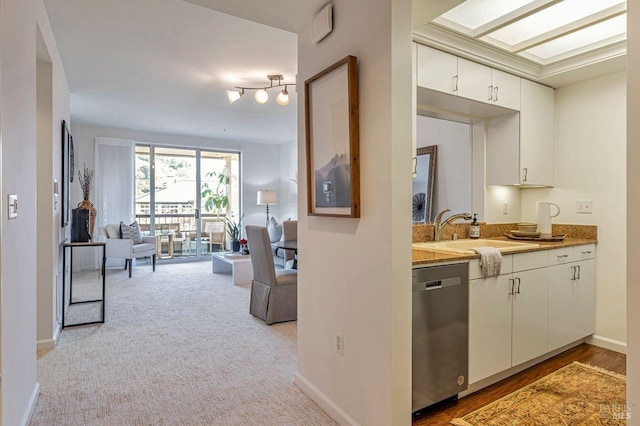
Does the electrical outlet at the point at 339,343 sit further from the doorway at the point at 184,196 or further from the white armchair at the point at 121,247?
the doorway at the point at 184,196

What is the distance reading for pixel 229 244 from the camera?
8062 mm

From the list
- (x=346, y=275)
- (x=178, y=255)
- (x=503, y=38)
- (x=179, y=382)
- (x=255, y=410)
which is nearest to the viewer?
(x=346, y=275)

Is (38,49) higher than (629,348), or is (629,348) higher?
(38,49)

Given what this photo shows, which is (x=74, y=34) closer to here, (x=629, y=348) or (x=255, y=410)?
(x=255, y=410)

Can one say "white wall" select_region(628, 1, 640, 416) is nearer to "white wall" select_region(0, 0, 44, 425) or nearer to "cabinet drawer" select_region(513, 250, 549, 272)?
"cabinet drawer" select_region(513, 250, 549, 272)

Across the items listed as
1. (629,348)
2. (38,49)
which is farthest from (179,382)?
(38,49)

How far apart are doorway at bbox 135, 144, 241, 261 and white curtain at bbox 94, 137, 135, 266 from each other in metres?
0.22

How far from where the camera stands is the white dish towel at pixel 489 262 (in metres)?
2.21

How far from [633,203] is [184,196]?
7.45 m

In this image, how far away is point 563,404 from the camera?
7.21ft

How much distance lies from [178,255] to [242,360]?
17.4ft

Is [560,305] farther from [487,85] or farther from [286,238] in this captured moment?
[286,238]

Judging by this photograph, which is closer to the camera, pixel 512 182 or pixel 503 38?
pixel 503 38

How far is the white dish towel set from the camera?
87.1 inches
